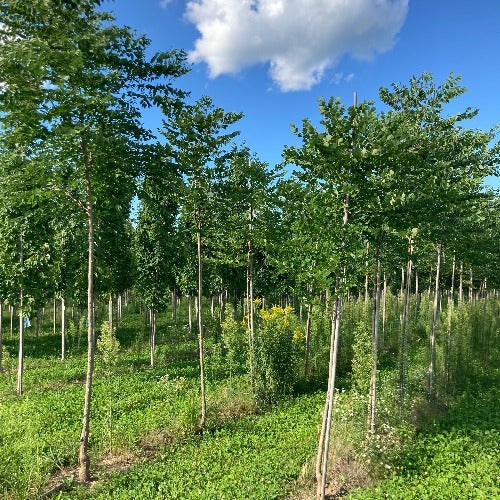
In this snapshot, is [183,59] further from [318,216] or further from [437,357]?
[437,357]

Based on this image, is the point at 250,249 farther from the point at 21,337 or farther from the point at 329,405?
the point at 21,337

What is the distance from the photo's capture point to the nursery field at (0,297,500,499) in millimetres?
6375

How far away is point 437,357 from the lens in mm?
12516

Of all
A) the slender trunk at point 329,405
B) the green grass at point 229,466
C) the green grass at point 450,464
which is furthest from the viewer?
the green grass at point 229,466

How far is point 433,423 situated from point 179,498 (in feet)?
19.8

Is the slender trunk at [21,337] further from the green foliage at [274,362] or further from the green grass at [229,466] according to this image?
the green foliage at [274,362]

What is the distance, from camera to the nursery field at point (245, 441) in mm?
6375

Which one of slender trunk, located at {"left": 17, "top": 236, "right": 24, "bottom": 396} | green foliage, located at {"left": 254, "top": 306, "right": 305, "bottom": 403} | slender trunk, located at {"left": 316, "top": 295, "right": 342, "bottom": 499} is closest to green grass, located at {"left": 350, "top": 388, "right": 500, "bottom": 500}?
slender trunk, located at {"left": 316, "top": 295, "right": 342, "bottom": 499}

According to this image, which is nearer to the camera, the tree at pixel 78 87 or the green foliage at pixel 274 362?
the tree at pixel 78 87

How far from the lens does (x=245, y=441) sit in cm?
829

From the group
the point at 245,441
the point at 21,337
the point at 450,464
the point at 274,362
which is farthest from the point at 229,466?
the point at 21,337

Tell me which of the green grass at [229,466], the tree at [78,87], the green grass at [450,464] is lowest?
the green grass at [229,466]

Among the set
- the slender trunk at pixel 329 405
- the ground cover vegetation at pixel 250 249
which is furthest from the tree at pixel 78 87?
the slender trunk at pixel 329 405

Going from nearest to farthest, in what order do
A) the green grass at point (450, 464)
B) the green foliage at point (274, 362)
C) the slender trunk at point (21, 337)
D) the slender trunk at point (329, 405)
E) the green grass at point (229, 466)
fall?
the slender trunk at point (329, 405) < the green grass at point (450, 464) < the green grass at point (229, 466) < the green foliage at point (274, 362) < the slender trunk at point (21, 337)
